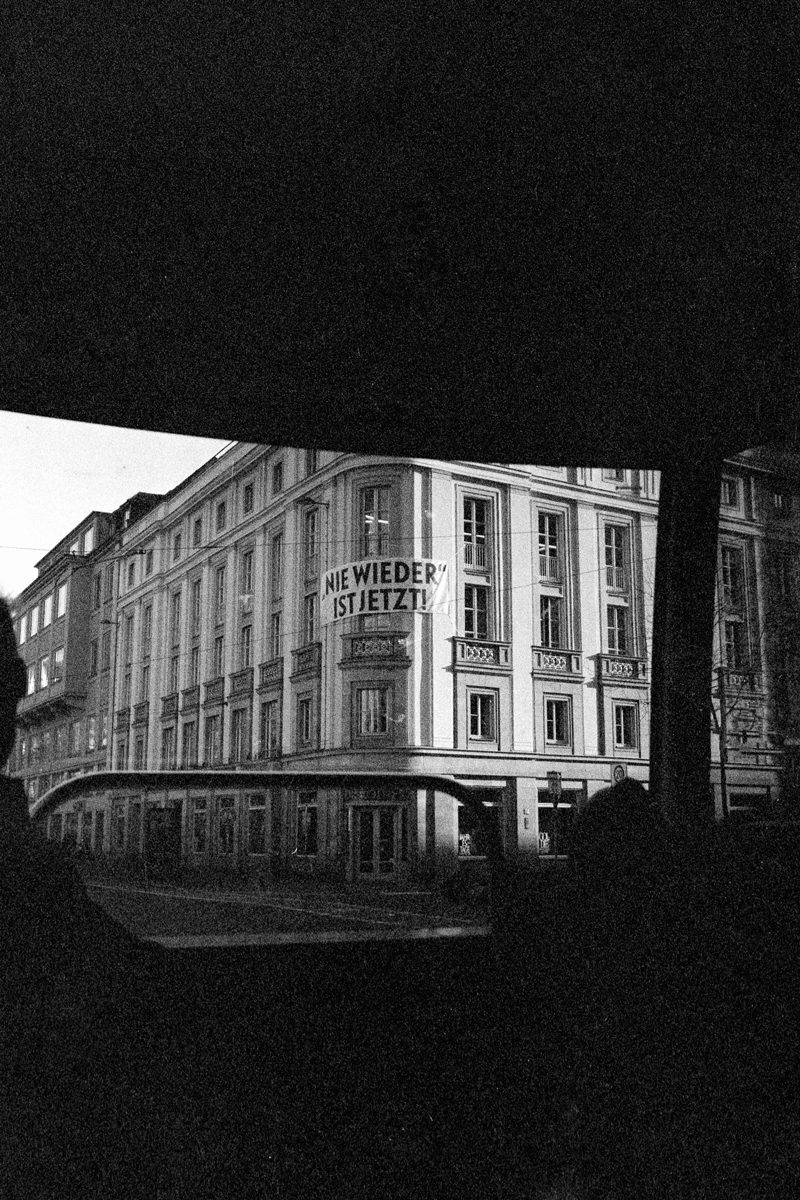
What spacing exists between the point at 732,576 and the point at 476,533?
0.53m

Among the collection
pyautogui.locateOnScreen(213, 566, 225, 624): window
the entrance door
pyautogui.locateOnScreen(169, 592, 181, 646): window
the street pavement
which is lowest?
the street pavement

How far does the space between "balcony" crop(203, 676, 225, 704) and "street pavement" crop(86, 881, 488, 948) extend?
16 centimetres

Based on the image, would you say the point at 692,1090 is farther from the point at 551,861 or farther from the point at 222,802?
the point at 222,802

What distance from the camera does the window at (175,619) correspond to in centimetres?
84

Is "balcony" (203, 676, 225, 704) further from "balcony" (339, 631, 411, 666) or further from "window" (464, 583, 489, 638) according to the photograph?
"window" (464, 583, 489, 638)

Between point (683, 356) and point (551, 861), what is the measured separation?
3.32 ft

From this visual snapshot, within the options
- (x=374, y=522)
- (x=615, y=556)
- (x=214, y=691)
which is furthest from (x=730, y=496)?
(x=214, y=691)

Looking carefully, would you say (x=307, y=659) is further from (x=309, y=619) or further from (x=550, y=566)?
(x=550, y=566)

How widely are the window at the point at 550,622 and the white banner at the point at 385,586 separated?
12 cm

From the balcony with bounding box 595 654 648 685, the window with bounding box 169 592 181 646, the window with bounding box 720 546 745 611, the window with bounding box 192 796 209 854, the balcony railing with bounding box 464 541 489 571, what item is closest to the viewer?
the window with bounding box 192 796 209 854

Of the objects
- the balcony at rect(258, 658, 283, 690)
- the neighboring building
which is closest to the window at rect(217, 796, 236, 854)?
the neighboring building

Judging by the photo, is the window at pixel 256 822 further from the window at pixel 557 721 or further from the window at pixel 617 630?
the window at pixel 617 630

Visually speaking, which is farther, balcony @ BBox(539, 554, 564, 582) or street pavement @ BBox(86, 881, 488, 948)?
balcony @ BBox(539, 554, 564, 582)

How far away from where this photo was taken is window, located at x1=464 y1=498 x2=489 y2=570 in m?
0.94
